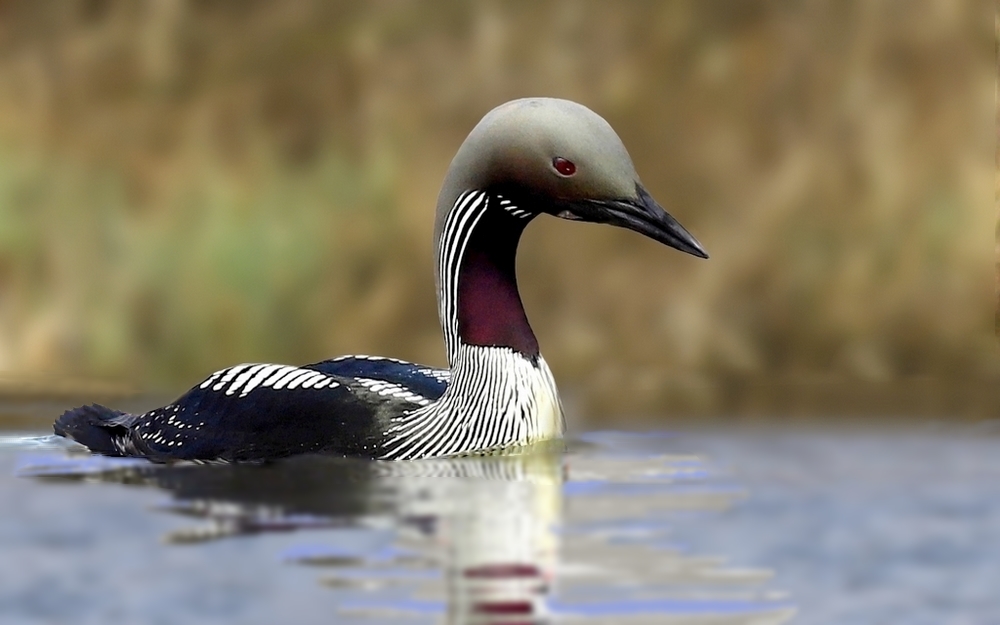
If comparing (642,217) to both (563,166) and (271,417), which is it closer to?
(563,166)

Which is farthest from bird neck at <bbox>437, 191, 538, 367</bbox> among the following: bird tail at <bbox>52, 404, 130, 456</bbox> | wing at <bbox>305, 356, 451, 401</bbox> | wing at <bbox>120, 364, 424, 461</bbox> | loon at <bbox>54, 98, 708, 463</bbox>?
bird tail at <bbox>52, 404, 130, 456</bbox>

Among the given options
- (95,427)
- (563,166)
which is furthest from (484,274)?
(95,427)

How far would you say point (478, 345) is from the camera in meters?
4.99

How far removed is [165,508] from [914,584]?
1753 millimetres

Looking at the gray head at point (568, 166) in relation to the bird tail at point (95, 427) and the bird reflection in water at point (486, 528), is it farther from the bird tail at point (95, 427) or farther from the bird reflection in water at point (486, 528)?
the bird tail at point (95, 427)

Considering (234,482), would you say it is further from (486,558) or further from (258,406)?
(486,558)

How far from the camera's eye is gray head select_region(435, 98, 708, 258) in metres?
4.83

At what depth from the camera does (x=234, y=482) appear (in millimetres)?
4734

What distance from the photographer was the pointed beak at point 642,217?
4.85 metres

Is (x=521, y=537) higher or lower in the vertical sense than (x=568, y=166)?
lower

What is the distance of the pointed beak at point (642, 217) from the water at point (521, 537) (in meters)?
0.63

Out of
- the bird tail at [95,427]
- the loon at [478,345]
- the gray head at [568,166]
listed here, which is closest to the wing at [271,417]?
the loon at [478,345]

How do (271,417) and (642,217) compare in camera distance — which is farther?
(271,417)

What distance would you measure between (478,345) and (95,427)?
123cm
